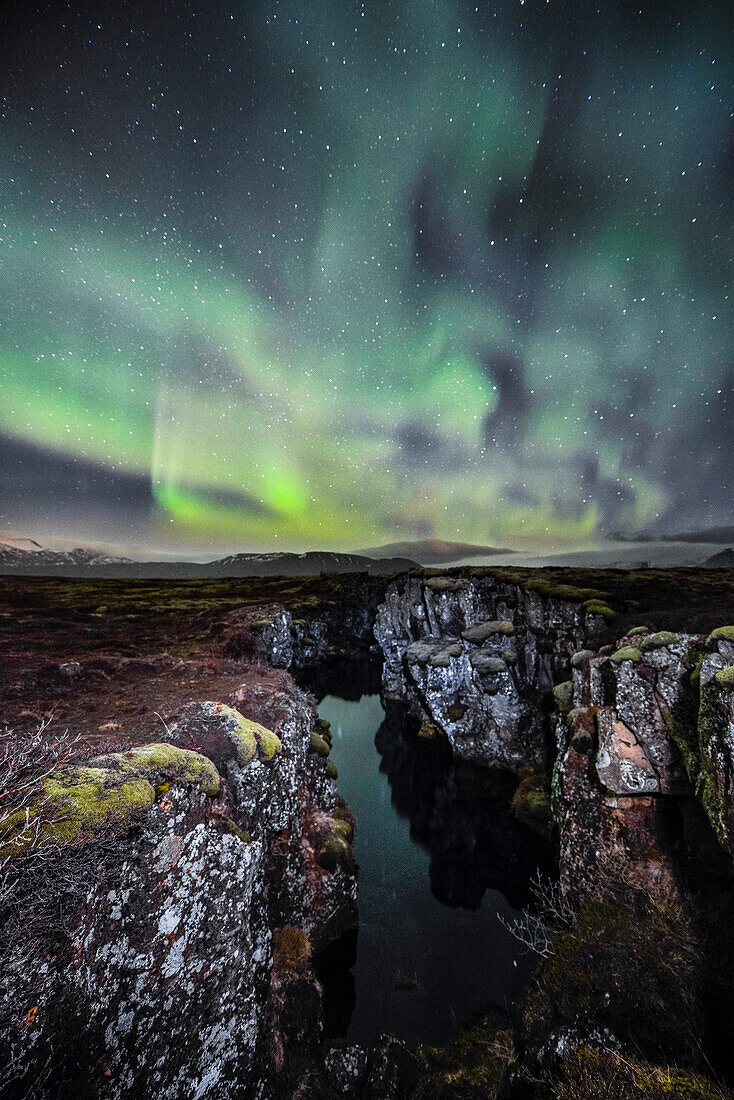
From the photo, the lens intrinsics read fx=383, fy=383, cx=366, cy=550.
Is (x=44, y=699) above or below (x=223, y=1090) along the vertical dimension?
above

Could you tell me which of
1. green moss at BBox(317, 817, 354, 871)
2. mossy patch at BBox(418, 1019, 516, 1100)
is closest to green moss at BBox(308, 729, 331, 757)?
green moss at BBox(317, 817, 354, 871)

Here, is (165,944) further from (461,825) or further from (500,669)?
(500,669)

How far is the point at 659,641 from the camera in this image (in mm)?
19156

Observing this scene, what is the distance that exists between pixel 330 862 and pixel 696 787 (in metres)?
15.3

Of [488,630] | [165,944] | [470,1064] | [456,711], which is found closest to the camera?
[165,944]

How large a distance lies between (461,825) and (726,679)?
22708 mm

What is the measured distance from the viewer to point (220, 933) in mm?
10211

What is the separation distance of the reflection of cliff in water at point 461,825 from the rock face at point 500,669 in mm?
2856

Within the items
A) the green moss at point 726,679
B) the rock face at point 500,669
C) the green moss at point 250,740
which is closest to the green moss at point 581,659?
the green moss at point 726,679

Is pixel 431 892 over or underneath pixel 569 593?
underneath

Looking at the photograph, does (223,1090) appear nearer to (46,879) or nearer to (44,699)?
(46,879)

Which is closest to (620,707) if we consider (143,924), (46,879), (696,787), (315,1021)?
(696,787)

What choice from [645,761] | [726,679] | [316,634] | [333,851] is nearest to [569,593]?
[645,761]

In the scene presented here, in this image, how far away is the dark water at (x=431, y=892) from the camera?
1631 cm
